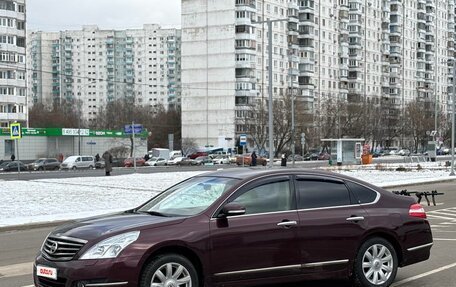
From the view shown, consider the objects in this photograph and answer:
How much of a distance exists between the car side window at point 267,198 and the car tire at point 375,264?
1.14m

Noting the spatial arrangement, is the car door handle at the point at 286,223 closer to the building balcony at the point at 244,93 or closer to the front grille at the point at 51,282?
the front grille at the point at 51,282

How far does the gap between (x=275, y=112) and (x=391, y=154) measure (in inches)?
1086

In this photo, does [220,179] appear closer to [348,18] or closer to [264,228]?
[264,228]

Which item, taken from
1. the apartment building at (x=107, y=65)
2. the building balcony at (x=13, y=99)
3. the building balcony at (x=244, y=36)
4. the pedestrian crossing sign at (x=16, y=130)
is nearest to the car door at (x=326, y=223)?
the pedestrian crossing sign at (x=16, y=130)

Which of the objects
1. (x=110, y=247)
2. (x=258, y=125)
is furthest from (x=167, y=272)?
(x=258, y=125)

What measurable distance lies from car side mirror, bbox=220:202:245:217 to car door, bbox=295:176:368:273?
806mm

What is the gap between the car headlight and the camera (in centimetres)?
552

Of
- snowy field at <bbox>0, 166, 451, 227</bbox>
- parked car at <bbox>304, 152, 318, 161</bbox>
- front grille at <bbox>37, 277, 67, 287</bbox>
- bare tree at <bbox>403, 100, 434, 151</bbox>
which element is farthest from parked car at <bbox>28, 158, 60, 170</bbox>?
bare tree at <bbox>403, 100, 434, 151</bbox>

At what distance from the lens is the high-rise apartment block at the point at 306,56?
105 metres

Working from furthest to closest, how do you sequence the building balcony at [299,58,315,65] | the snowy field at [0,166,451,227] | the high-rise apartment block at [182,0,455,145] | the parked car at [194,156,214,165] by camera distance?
1. the building balcony at [299,58,315,65]
2. the high-rise apartment block at [182,0,455,145]
3. the parked car at [194,156,214,165]
4. the snowy field at [0,166,451,227]

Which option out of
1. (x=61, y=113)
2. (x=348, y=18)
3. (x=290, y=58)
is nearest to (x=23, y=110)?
(x=61, y=113)

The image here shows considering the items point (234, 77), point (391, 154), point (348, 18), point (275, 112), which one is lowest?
point (391, 154)

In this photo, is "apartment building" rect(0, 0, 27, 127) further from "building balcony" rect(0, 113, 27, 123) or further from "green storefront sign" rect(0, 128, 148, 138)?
"green storefront sign" rect(0, 128, 148, 138)

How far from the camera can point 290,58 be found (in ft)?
375
